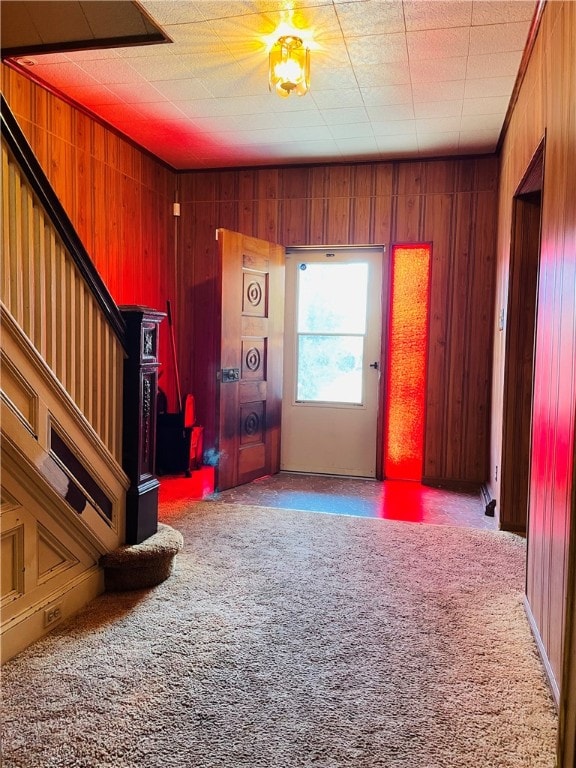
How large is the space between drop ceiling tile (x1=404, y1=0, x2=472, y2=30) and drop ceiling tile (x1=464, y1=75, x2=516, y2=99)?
2.09 ft

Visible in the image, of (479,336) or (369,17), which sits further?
(479,336)

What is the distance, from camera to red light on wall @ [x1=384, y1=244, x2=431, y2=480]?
4.86 meters

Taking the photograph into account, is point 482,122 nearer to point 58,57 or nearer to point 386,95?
point 386,95

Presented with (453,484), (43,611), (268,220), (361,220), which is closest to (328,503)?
(453,484)

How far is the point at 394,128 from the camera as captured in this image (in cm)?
406

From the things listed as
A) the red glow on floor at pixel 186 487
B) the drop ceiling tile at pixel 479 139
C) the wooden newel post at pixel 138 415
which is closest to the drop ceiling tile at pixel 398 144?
the drop ceiling tile at pixel 479 139

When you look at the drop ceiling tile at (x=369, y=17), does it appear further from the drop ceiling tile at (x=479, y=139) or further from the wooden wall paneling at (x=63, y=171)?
the wooden wall paneling at (x=63, y=171)

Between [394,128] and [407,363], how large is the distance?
189 cm

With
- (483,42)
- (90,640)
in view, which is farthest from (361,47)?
(90,640)

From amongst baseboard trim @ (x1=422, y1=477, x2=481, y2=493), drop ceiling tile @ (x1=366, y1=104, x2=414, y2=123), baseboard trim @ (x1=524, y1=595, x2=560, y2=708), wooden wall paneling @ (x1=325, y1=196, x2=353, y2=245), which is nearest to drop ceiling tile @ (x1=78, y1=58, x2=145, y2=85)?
drop ceiling tile @ (x1=366, y1=104, x2=414, y2=123)

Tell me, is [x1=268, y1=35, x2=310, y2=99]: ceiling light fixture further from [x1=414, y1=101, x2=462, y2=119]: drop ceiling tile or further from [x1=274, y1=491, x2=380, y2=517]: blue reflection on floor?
[x1=274, y1=491, x2=380, y2=517]: blue reflection on floor

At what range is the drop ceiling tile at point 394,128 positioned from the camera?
13.0 ft

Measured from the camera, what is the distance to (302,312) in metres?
5.11

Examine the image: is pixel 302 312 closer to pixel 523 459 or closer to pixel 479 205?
pixel 479 205
